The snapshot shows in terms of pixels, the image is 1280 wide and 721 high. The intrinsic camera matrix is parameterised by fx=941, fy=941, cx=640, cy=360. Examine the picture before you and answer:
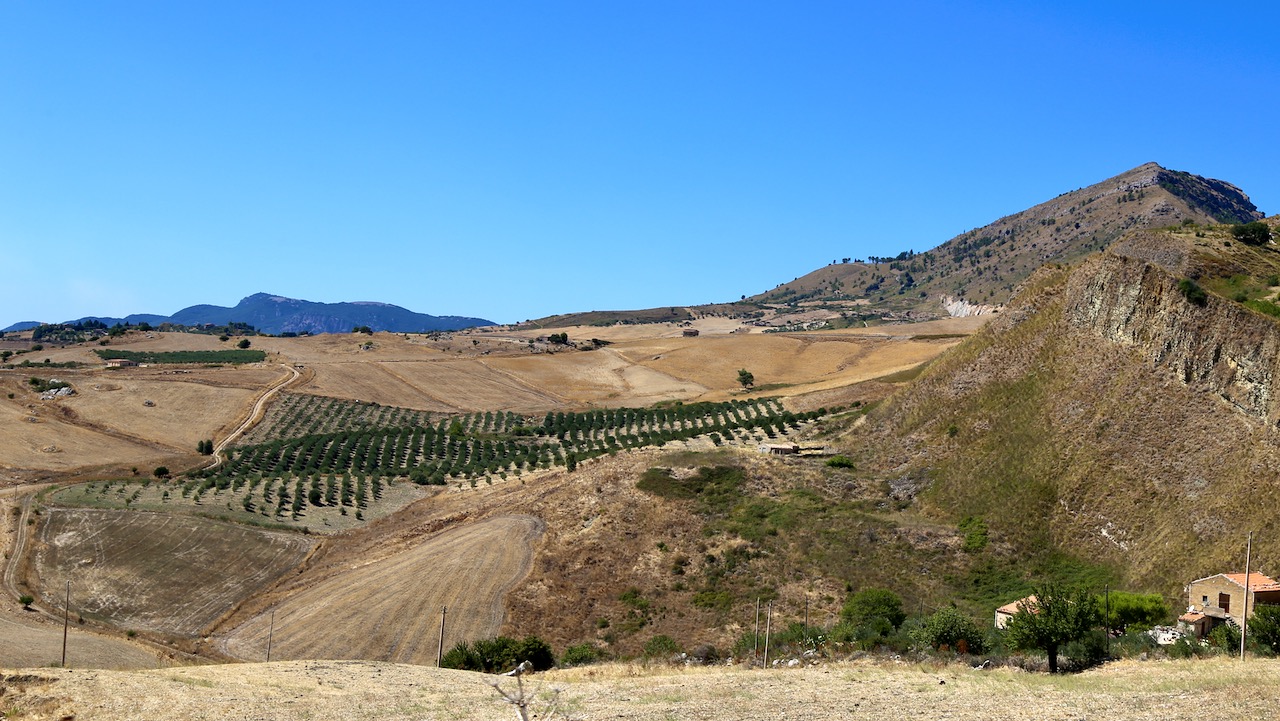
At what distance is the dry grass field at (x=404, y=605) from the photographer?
4594 centimetres

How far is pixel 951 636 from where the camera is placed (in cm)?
3703

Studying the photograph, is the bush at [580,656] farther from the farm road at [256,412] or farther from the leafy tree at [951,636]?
the farm road at [256,412]

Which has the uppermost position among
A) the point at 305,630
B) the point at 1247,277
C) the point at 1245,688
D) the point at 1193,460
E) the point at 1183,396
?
the point at 1247,277

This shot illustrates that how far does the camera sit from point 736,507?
198ft

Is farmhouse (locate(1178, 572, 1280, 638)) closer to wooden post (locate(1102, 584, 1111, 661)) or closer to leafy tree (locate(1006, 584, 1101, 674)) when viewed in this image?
wooden post (locate(1102, 584, 1111, 661))

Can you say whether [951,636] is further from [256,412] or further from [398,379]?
[398,379]

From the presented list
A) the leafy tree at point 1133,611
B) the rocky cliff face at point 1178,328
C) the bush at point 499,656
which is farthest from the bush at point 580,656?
the rocky cliff face at point 1178,328

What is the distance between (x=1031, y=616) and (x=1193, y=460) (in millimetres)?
18811

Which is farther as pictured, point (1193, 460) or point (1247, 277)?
point (1247, 277)

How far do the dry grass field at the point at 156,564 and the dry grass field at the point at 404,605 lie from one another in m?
4.70

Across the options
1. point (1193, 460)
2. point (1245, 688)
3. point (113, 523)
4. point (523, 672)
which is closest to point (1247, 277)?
point (1193, 460)

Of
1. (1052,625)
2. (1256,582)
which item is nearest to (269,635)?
(1052,625)

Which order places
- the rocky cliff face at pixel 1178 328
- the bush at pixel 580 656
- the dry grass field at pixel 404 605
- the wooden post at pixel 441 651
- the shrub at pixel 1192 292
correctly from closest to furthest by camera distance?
the wooden post at pixel 441 651, the bush at pixel 580 656, the dry grass field at pixel 404 605, the rocky cliff face at pixel 1178 328, the shrub at pixel 1192 292

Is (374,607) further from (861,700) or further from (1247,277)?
(1247,277)
